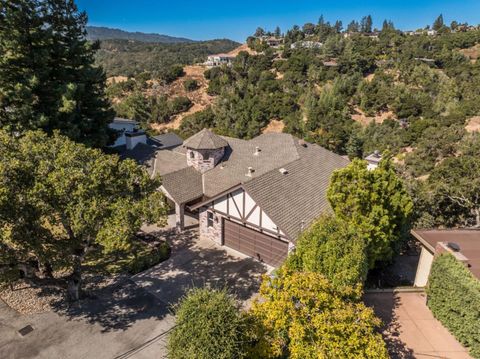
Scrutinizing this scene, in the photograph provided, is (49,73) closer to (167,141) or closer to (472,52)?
(167,141)

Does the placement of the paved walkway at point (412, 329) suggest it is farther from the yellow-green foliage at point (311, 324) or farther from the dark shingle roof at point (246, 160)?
the dark shingle roof at point (246, 160)

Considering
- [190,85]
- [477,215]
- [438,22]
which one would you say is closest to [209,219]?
[477,215]

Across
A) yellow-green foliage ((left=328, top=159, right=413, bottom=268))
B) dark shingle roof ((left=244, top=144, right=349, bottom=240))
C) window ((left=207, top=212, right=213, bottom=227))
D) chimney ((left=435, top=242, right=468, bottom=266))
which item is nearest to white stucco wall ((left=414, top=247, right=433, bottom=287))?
chimney ((left=435, top=242, right=468, bottom=266))

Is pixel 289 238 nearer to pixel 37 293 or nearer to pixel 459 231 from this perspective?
pixel 459 231

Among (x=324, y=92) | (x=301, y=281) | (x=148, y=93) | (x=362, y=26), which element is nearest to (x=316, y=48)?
(x=324, y=92)

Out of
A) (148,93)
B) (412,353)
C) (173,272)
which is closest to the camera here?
(412,353)

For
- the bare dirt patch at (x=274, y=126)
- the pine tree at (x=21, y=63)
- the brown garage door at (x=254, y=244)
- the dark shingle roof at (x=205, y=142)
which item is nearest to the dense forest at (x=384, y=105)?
the bare dirt patch at (x=274, y=126)
